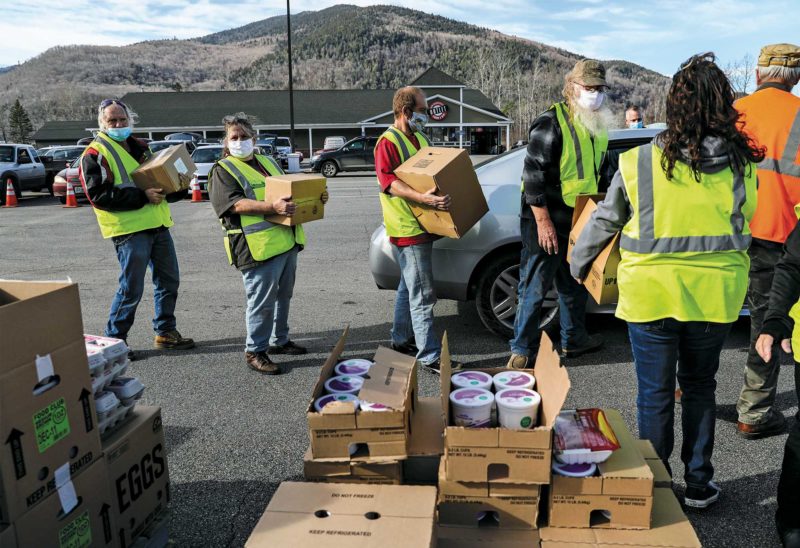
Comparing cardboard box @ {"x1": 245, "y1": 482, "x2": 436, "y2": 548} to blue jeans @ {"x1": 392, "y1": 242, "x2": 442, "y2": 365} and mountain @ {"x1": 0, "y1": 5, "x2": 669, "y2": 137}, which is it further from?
mountain @ {"x1": 0, "y1": 5, "x2": 669, "y2": 137}

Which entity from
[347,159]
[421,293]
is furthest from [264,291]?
[347,159]

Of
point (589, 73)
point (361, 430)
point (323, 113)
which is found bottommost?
point (361, 430)

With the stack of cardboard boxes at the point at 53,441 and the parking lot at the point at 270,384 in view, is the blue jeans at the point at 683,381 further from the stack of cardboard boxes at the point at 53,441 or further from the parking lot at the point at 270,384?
the stack of cardboard boxes at the point at 53,441

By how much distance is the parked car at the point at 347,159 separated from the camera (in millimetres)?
26141

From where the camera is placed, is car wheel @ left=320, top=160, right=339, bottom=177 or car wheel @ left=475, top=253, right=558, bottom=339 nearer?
car wheel @ left=475, top=253, right=558, bottom=339

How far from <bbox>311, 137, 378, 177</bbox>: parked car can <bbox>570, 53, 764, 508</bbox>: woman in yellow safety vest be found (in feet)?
78.8

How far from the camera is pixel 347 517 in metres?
2.14

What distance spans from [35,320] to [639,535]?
2138mm

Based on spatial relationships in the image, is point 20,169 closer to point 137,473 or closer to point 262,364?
point 262,364

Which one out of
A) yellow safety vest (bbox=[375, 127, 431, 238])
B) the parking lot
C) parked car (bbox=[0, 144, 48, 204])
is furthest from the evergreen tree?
yellow safety vest (bbox=[375, 127, 431, 238])

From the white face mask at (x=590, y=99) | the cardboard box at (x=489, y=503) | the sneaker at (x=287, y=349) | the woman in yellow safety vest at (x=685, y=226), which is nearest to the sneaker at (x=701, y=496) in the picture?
the woman in yellow safety vest at (x=685, y=226)

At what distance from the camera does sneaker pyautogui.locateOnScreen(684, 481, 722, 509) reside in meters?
2.92

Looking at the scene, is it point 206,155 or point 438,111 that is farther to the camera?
point 438,111

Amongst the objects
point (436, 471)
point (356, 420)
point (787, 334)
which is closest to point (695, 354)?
point (787, 334)
